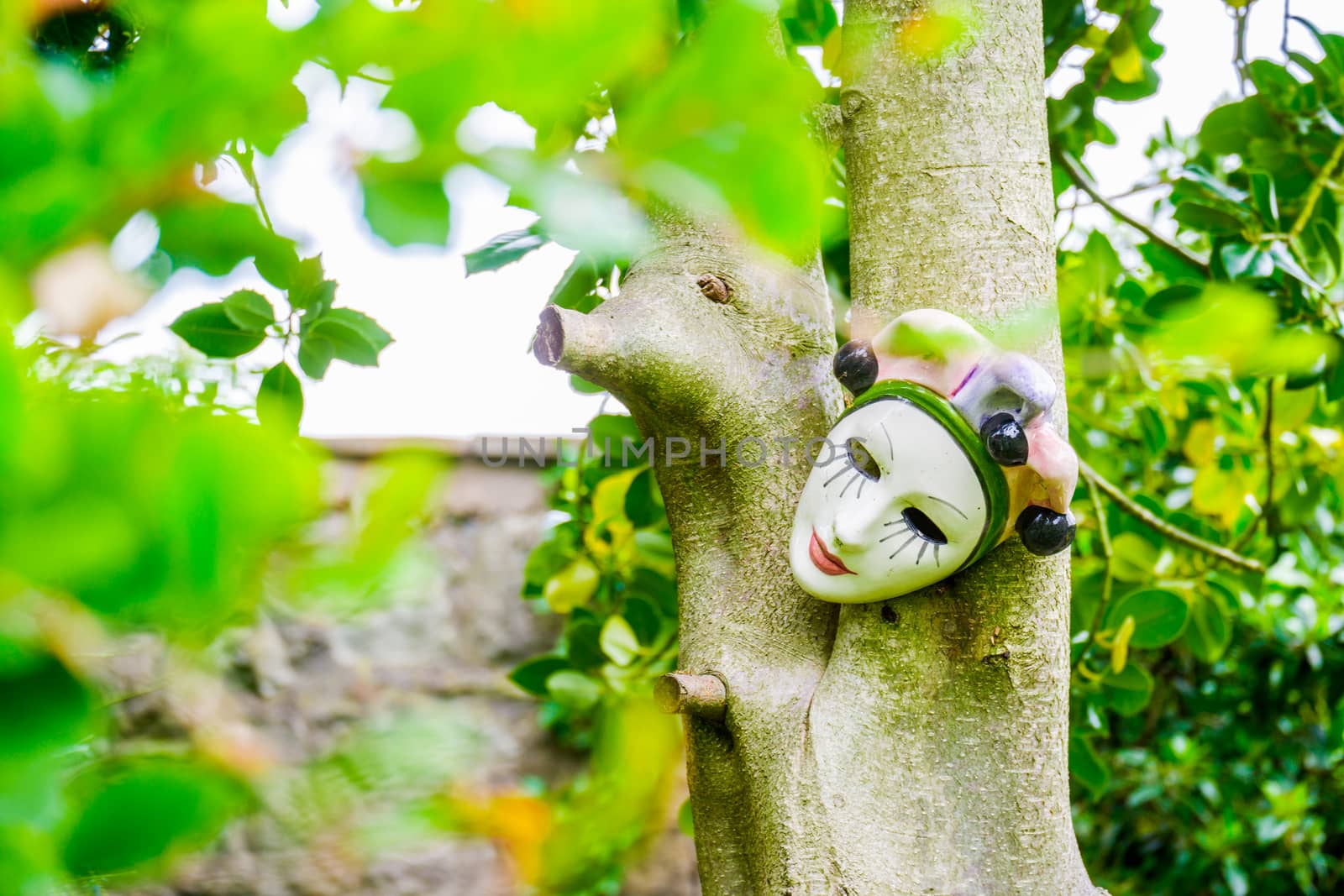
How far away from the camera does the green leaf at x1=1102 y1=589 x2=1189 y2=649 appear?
1057 mm

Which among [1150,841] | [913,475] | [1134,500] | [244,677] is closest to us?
[913,475]

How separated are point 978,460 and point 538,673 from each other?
0.67 metres

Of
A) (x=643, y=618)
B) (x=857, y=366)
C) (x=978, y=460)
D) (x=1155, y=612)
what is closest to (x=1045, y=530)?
(x=978, y=460)

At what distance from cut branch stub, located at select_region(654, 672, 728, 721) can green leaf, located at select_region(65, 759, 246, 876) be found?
Result: 1.87ft

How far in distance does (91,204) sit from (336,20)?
5 centimetres

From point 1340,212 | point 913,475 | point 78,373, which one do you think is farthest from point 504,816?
point 1340,212

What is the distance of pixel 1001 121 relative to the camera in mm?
787

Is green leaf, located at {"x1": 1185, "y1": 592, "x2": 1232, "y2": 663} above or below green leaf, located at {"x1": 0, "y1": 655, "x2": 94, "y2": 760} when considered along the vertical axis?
below

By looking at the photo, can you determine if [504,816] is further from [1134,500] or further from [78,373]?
[1134,500]

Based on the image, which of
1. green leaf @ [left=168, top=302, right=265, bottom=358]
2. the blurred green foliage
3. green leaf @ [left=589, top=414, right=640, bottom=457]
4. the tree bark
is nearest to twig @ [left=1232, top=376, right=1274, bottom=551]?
the blurred green foliage

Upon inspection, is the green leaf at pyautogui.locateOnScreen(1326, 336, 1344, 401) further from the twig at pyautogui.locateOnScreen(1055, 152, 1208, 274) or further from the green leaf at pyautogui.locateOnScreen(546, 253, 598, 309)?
the green leaf at pyautogui.locateOnScreen(546, 253, 598, 309)

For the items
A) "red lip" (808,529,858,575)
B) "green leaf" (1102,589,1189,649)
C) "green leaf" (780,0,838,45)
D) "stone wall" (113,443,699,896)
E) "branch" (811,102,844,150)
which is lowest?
"stone wall" (113,443,699,896)

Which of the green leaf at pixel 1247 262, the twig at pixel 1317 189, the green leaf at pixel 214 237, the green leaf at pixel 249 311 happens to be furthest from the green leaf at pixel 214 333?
the twig at pixel 1317 189

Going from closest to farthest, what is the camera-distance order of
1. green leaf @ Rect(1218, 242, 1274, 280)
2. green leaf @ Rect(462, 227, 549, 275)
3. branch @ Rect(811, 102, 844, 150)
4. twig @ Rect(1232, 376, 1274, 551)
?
branch @ Rect(811, 102, 844, 150)
green leaf @ Rect(462, 227, 549, 275)
green leaf @ Rect(1218, 242, 1274, 280)
twig @ Rect(1232, 376, 1274, 551)
